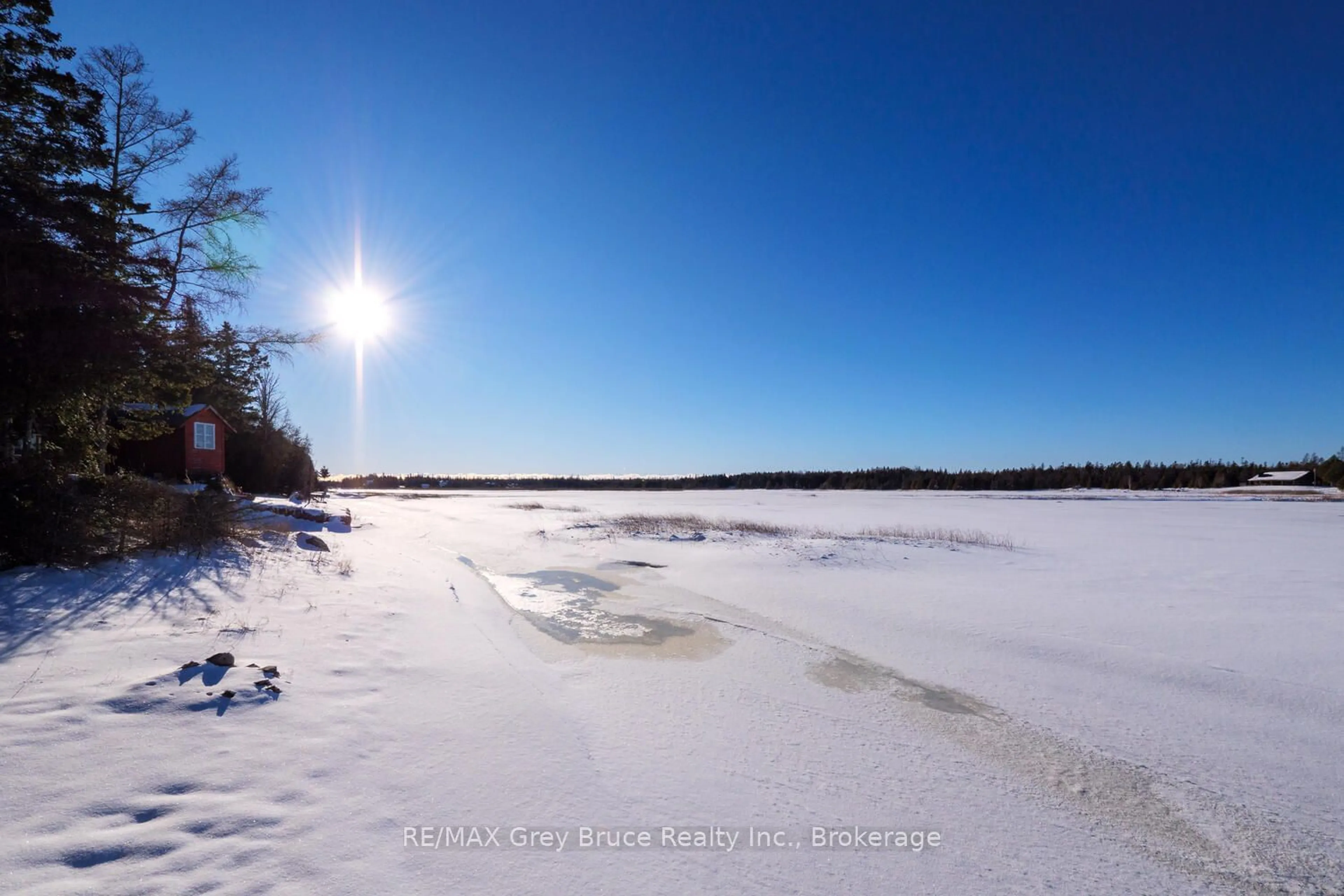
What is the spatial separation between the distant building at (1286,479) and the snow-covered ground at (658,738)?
54849 millimetres

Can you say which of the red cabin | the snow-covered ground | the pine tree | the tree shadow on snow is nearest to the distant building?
the snow-covered ground

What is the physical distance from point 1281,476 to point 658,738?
69.6 metres

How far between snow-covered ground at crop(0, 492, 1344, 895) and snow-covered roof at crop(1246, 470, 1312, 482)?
5576cm

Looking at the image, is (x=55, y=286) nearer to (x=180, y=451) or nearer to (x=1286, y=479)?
(x=180, y=451)

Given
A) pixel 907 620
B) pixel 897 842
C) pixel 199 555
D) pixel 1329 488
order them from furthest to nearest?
pixel 1329 488 → pixel 199 555 → pixel 907 620 → pixel 897 842

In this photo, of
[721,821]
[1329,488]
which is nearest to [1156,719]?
[721,821]

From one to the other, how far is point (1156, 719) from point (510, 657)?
6288mm

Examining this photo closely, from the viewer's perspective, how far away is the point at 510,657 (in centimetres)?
673

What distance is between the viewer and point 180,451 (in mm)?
28734

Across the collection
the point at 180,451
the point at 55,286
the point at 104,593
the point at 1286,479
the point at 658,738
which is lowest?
the point at 658,738

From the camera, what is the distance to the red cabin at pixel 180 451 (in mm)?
27750

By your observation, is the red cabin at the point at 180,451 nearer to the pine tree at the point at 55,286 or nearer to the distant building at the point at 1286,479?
the pine tree at the point at 55,286

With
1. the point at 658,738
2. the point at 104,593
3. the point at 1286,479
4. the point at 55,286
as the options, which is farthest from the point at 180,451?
the point at 1286,479

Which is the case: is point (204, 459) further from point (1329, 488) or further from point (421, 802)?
point (1329, 488)
